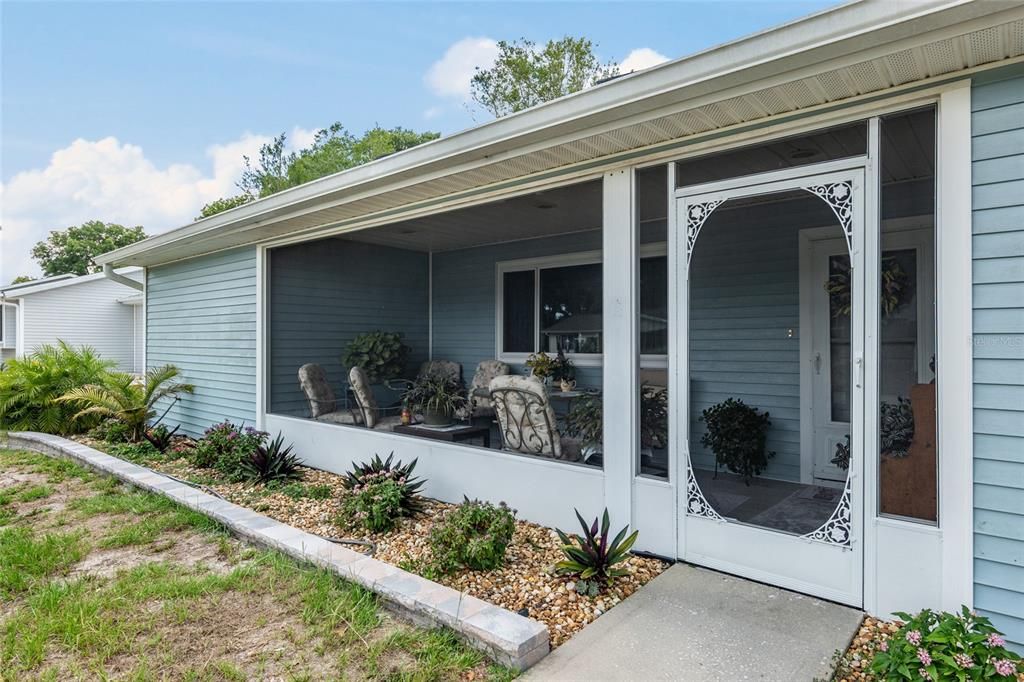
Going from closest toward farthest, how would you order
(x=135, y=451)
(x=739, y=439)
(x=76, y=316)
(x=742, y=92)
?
(x=742, y=92) < (x=739, y=439) < (x=135, y=451) < (x=76, y=316)

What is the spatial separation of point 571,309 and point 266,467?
3495 mm

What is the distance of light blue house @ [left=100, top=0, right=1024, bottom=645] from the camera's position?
2221mm

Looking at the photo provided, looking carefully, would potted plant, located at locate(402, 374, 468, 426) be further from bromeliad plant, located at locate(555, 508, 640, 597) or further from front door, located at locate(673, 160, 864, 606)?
bromeliad plant, located at locate(555, 508, 640, 597)

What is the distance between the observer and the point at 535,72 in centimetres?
2206

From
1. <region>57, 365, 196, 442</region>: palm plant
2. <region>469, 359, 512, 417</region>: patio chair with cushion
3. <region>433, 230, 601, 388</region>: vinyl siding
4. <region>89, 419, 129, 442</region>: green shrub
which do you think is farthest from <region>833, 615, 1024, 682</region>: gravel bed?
<region>89, 419, 129, 442</region>: green shrub

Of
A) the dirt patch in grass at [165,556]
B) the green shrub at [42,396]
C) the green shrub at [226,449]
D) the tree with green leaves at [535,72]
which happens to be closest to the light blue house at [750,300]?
the green shrub at [226,449]

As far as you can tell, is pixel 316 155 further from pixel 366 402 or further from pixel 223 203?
pixel 366 402

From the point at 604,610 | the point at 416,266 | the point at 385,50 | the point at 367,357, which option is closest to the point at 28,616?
the point at 604,610

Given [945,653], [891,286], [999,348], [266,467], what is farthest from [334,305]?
[945,653]

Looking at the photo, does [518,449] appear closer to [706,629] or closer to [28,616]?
[706,629]

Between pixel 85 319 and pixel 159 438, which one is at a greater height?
pixel 85 319

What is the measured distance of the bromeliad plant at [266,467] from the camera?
502 centimetres

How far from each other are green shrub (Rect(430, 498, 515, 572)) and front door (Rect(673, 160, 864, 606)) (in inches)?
38.8

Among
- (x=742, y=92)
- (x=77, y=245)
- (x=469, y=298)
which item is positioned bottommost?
(x=469, y=298)
